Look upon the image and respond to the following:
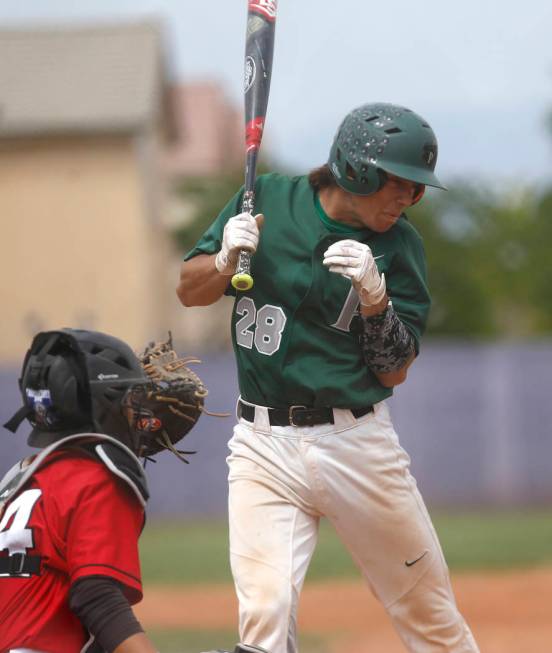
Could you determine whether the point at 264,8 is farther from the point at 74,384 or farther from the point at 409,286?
the point at 74,384

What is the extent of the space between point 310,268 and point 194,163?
1763 inches

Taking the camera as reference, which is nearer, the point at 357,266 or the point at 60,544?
the point at 60,544

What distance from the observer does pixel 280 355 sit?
424cm

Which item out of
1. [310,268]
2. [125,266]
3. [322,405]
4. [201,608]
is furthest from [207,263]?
[125,266]

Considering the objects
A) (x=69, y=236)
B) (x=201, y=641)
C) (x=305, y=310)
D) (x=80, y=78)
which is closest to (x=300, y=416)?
(x=305, y=310)

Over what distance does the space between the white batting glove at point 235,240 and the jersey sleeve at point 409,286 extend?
0.55 meters

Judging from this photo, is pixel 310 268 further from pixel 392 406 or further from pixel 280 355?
pixel 392 406

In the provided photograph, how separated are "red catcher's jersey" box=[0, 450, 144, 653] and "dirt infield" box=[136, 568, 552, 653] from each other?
17.8 ft

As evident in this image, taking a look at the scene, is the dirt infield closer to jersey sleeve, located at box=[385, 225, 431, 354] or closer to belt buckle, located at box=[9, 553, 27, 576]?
jersey sleeve, located at box=[385, 225, 431, 354]

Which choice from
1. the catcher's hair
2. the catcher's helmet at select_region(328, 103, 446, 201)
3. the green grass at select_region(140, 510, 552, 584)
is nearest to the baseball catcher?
the catcher's helmet at select_region(328, 103, 446, 201)

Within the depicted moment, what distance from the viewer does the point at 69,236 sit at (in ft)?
75.9

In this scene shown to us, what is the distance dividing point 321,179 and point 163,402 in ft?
4.16

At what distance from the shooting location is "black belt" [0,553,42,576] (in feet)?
10.2

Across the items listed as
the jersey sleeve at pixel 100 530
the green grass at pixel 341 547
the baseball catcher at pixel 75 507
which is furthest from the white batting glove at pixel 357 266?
the green grass at pixel 341 547
